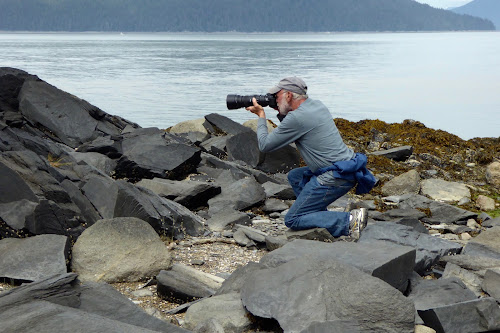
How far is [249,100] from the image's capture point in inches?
306

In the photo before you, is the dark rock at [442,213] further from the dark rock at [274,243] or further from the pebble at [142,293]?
the pebble at [142,293]

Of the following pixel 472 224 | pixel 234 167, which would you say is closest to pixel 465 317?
pixel 472 224

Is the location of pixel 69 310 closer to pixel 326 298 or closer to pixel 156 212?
pixel 326 298

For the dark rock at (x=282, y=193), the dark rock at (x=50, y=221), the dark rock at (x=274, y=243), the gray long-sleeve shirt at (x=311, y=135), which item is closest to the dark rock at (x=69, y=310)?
the dark rock at (x=50, y=221)

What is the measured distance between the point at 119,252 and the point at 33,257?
86cm

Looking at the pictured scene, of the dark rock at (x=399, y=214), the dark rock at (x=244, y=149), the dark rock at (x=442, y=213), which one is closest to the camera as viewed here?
the dark rock at (x=399, y=214)

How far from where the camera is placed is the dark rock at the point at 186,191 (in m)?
9.27

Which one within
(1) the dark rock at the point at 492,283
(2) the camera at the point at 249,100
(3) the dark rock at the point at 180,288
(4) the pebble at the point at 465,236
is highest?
(2) the camera at the point at 249,100

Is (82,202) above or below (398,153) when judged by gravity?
above

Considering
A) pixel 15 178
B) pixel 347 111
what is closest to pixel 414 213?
pixel 15 178

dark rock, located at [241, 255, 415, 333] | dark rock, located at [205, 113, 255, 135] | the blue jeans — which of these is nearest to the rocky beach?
dark rock, located at [241, 255, 415, 333]

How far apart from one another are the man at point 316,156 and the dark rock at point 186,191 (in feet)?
7.02

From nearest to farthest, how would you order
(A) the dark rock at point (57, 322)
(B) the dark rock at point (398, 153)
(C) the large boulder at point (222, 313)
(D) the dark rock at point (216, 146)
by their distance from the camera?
(A) the dark rock at point (57, 322) < (C) the large boulder at point (222, 313) < (D) the dark rock at point (216, 146) < (B) the dark rock at point (398, 153)

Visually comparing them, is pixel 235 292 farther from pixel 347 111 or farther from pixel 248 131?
pixel 347 111
